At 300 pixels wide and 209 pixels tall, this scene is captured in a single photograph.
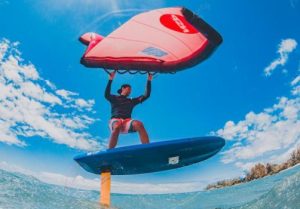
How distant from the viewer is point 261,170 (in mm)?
5418

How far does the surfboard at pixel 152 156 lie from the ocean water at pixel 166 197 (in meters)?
0.54

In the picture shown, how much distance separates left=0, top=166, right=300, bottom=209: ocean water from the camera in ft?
14.2

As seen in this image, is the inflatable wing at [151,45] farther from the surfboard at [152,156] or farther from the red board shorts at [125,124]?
the surfboard at [152,156]

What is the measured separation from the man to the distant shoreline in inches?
66.9

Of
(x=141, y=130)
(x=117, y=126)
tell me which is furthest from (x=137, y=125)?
(x=117, y=126)

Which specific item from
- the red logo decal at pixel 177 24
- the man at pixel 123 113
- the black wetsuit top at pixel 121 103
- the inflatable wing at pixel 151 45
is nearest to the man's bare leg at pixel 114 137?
the man at pixel 123 113

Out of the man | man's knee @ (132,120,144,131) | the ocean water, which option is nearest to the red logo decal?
the man

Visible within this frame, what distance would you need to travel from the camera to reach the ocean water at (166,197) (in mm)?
4324

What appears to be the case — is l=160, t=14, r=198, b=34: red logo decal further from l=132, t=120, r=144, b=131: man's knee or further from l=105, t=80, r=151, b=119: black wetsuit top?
l=132, t=120, r=144, b=131: man's knee

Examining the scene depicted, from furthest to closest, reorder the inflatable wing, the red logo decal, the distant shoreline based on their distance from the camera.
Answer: the distant shoreline → the red logo decal → the inflatable wing

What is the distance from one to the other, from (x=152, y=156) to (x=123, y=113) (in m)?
0.56

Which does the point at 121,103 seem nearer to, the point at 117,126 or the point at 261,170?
the point at 117,126

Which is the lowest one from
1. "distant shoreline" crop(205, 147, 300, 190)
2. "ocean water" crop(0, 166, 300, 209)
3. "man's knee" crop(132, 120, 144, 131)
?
"ocean water" crop(0, 166, 300, 209)

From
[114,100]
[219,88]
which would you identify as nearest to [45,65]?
[114,100]
